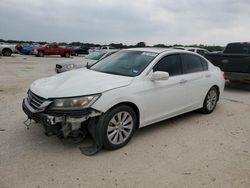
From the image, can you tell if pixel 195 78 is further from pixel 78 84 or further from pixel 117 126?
pixel 78 84

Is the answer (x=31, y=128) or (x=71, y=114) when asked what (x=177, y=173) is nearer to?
(x=71, y=114)

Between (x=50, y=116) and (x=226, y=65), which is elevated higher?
(x=226, y=65)

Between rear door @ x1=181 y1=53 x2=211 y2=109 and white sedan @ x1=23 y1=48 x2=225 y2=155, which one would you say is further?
rear door @ x1=181 y1=53 x2=211 y2=109

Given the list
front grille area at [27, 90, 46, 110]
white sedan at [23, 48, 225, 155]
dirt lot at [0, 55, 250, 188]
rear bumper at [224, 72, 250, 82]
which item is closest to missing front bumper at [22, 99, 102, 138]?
white sedan at [23, 48, 225, 155]

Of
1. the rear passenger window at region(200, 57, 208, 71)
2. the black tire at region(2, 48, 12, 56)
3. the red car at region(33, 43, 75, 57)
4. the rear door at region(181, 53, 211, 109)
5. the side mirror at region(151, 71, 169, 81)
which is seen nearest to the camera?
the side mirror at region(151, 71, 169, 81)

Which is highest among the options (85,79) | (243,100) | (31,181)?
(85,79)

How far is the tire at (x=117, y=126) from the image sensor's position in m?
3.90

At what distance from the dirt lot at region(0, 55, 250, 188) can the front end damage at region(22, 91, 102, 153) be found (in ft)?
1.03

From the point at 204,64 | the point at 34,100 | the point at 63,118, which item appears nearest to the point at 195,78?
the point at 204,64

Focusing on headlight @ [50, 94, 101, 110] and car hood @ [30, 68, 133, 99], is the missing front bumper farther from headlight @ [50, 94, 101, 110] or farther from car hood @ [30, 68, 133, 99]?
car hood @ [30, 68, 133, 99]

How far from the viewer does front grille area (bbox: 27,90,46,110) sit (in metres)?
3.96

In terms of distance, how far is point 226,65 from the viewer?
931 centimetres

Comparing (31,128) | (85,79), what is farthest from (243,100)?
(31,128)

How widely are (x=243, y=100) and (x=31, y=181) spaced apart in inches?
261
